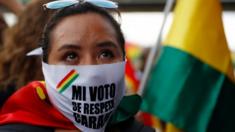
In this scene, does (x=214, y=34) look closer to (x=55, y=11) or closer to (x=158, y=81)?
(x=158, y=81)

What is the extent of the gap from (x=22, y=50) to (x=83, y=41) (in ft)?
4.55

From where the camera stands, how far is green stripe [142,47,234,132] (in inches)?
122

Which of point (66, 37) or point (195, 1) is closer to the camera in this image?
point (66, 37)

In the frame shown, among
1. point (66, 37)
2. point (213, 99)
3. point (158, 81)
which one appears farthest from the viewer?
point (158, 81)

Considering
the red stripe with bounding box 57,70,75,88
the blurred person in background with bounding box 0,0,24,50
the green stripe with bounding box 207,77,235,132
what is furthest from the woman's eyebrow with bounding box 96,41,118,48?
the blurred person in background with bounding box 0,0,24,50

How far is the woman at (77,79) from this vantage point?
194cm

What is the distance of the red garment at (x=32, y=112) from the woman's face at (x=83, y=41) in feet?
0.49

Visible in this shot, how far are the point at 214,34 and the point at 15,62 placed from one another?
1.16 m

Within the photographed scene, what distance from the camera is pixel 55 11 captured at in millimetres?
2039

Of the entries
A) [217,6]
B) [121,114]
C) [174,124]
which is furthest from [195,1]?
[121,114]

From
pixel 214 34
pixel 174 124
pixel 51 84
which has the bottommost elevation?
pixel 174 124

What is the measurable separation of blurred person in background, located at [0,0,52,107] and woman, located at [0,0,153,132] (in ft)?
3.48

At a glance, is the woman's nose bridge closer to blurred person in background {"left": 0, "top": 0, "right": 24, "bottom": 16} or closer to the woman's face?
the woman's face

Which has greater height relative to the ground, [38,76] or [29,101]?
[29,101]
